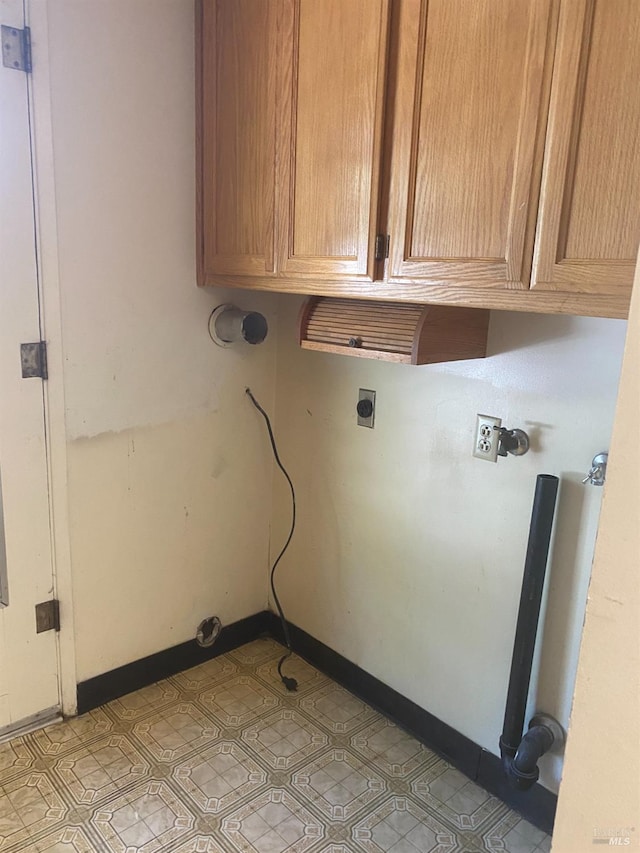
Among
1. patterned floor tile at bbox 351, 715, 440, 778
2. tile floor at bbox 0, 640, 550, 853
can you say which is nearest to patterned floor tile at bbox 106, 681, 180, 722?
tile floor at bbox 0, 640, 550, 853

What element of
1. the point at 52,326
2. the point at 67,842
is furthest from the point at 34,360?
the point at 67,842

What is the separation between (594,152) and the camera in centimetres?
108

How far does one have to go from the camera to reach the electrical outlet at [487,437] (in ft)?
5.35

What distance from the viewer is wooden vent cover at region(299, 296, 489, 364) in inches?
59.2

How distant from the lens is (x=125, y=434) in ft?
6.37

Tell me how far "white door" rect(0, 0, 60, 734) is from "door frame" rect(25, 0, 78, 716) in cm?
2

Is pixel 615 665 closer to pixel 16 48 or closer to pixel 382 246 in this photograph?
pixel 382 246

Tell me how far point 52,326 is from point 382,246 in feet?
3.07

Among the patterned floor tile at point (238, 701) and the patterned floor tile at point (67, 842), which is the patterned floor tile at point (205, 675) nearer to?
the patterned floor tile at point (238, 701)

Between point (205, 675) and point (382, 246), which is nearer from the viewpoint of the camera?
point (382, 246)

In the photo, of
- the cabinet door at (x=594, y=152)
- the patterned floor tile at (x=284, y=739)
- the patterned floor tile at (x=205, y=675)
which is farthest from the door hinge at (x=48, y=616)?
the cabinet door at (x=594, y=152)

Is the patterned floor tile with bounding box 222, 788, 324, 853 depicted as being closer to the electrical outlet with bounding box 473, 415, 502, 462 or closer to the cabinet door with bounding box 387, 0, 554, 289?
the electrical outlet with bounding box 473, 415, 502, 462

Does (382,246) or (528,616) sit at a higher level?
(382,246)

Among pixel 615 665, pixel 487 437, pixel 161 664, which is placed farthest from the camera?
pixel 161 664
